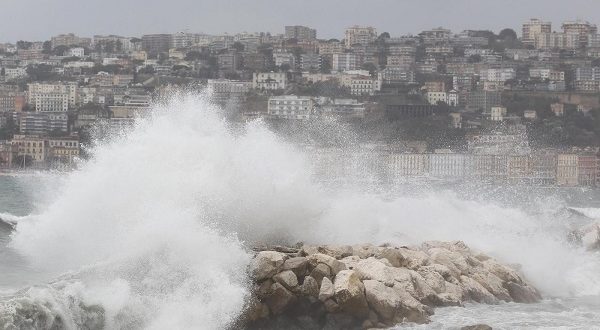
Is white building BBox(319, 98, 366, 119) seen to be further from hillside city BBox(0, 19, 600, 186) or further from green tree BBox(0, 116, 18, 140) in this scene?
green tree BBox(0, 116, 18, 140)

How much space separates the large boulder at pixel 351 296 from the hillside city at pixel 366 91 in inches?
909

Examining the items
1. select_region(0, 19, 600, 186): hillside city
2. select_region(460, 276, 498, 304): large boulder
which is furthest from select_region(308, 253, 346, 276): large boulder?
select_region(0, 19, 600, 186): hillside city

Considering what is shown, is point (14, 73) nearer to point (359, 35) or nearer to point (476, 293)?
point (359, 35)

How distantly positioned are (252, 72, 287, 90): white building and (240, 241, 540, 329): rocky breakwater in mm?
65970

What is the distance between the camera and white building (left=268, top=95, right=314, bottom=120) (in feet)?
208

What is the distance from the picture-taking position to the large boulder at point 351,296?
1177 cm

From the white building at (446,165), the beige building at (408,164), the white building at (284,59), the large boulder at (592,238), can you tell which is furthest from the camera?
the white building at (284,59)

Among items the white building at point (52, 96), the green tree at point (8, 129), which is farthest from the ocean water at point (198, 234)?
the white building at point (52, 96)

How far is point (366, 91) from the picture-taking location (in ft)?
259

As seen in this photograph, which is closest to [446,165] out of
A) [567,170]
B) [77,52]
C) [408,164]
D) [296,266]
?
[408,164]

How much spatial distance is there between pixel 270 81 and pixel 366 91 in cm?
698

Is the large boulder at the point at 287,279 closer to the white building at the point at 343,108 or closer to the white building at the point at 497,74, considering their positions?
the white building at the point at 343,108

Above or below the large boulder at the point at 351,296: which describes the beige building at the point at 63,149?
below

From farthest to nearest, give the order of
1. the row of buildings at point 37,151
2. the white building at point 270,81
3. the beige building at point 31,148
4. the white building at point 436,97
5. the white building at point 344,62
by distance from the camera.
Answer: the white building at point 344,62, the white building at point 270,81, the white building at point 436,97, the beige building at point 31,148, the row of buildings at point 37,151
